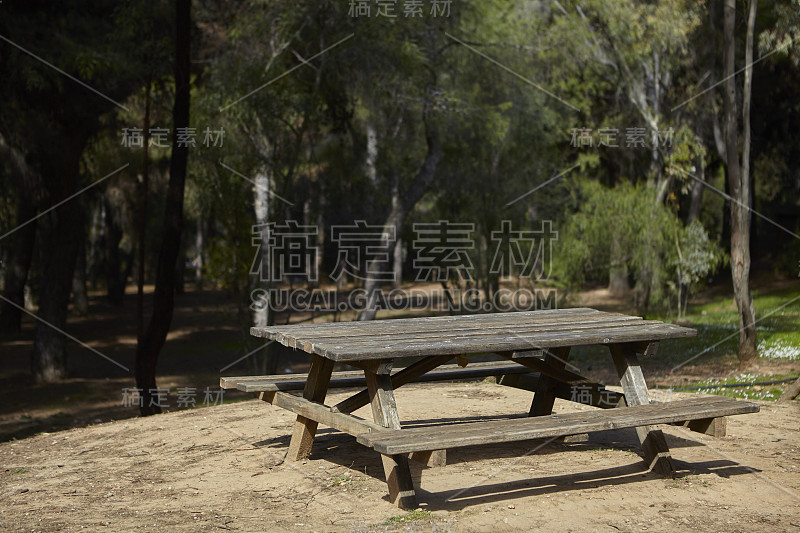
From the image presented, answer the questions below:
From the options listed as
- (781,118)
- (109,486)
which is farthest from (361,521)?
(781,118)

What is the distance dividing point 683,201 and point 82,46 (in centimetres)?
2004

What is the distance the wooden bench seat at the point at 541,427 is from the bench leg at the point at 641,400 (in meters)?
0.22

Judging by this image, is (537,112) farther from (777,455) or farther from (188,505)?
(188,505)

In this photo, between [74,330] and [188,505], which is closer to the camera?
[188,505]

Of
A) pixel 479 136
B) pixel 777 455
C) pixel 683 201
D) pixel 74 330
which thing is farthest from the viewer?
pixel 683 201

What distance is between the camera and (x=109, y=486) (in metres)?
5.76

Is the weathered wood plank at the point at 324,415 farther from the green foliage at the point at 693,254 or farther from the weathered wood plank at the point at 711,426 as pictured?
→ the green foliage at the point at 693,254

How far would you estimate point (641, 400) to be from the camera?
5.78 meters

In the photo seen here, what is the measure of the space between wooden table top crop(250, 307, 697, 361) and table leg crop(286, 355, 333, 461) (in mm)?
285

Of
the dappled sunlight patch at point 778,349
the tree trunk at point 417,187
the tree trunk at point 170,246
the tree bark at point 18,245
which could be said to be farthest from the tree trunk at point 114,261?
the dappled sunlight patch at point 778,349

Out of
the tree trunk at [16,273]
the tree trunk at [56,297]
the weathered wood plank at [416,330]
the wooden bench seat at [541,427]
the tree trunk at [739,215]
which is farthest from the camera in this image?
the tree trunk at [16,273]

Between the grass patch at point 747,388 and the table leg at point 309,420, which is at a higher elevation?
the table leg at point 309,420

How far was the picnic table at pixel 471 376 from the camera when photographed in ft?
15.9

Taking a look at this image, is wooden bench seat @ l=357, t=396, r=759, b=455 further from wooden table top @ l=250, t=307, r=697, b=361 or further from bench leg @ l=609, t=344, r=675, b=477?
wooden table top @ l=250, t=307, r=697, b=361
